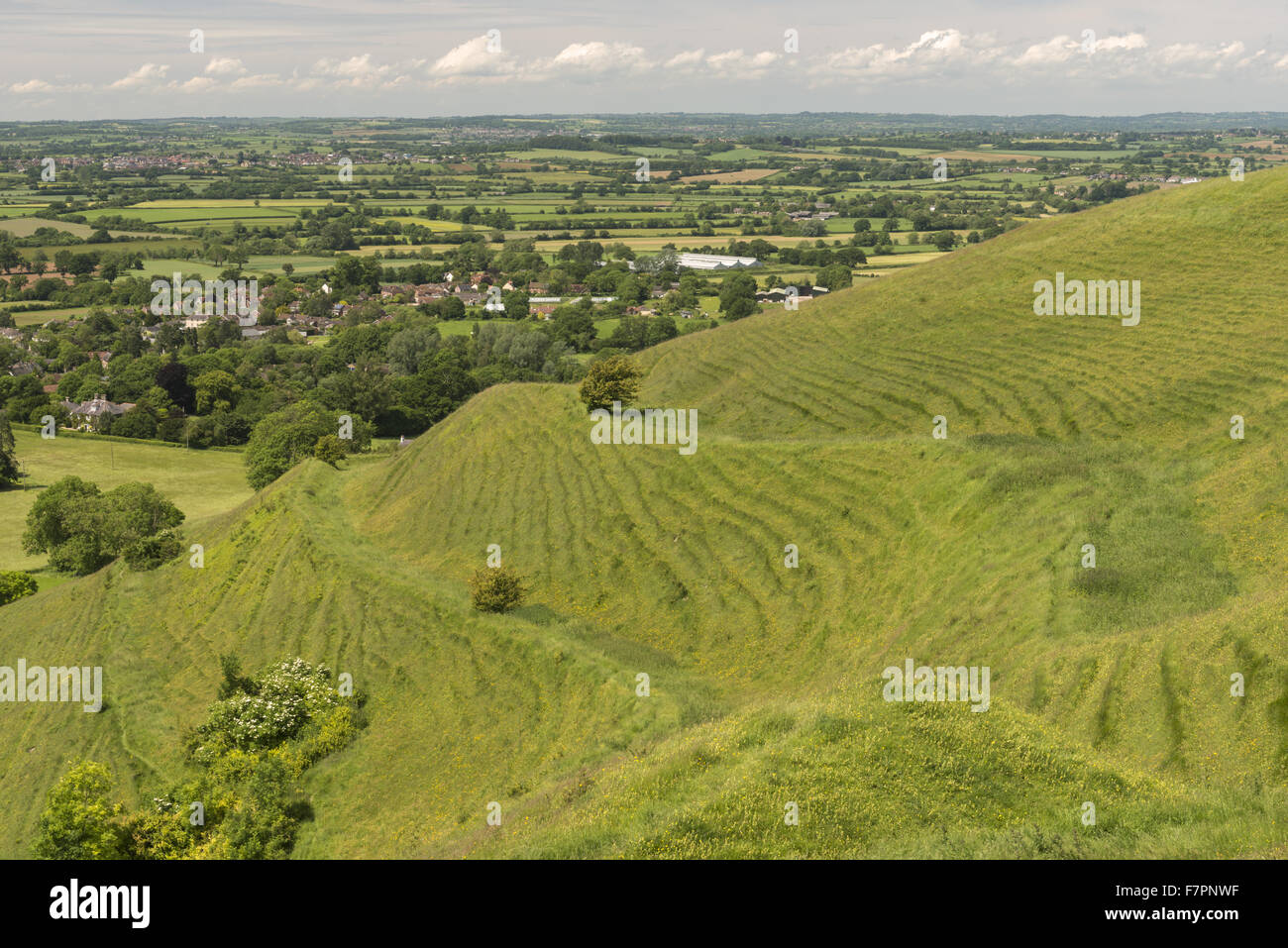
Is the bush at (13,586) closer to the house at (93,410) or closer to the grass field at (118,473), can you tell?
the grass field at (118,473)

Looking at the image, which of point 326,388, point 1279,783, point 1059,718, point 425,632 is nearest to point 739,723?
point 1059,718

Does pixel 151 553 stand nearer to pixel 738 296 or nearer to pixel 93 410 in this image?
pixel 93 410

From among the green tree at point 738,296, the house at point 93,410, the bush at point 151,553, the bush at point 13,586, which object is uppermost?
the green tree at point 738,296

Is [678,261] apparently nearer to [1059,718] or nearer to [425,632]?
[425,632]

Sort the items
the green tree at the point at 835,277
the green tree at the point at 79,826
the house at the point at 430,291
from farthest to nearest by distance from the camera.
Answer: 1. the house at the point at 430,291
2. the green tree at the point at 835,277
3. the green tree at the point at 79,826

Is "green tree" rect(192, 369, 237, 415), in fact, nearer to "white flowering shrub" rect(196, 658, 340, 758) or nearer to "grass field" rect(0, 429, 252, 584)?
"grass field" rect(0, 429, 252, 584)

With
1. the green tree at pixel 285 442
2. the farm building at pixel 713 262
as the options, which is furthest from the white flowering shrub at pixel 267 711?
the farm building at pixel 713 262

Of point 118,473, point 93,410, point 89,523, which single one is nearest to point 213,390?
point 93,410
